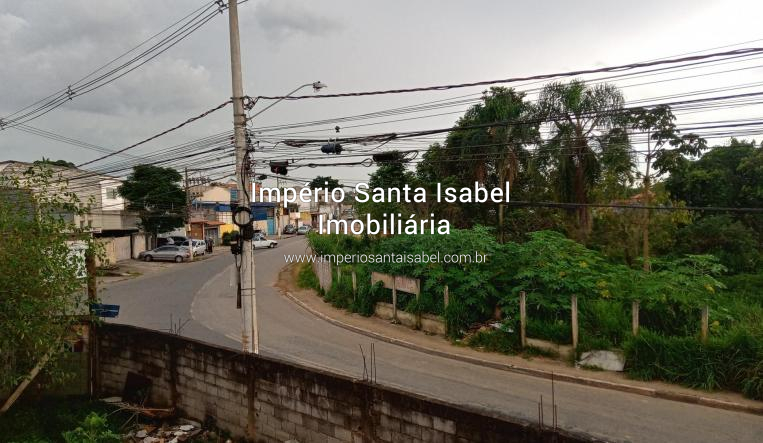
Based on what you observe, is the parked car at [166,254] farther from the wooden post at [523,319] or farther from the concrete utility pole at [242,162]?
the wooden post at [523,319]

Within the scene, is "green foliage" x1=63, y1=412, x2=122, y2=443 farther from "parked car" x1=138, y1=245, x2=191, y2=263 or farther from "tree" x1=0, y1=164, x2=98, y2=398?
"parked car" x1=138, y1=245, x2=191, y2=263

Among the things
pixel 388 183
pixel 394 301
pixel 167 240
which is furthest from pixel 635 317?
pixel 167 240

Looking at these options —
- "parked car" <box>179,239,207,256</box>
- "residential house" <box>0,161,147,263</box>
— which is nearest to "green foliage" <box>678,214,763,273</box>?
"parked car" <box>179,239,207,256</box>

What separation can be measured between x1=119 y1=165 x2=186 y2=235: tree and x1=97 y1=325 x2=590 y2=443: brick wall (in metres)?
25.7

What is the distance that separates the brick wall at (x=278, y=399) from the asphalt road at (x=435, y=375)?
2.96 metres

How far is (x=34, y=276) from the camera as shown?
22.9 ft

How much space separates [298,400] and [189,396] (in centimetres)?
277

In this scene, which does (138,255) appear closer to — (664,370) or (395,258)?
(395,258)

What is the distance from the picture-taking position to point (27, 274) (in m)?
6.92

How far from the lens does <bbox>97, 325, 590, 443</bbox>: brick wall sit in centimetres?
554

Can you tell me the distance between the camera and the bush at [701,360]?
8602 mm

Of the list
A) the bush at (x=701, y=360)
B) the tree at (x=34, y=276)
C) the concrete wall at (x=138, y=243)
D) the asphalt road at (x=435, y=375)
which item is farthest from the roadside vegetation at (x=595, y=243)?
the concrete wall at (x=138, y=243)

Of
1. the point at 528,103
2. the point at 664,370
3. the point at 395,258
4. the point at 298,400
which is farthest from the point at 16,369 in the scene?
the point at 528,103

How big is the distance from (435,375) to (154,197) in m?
29.3
